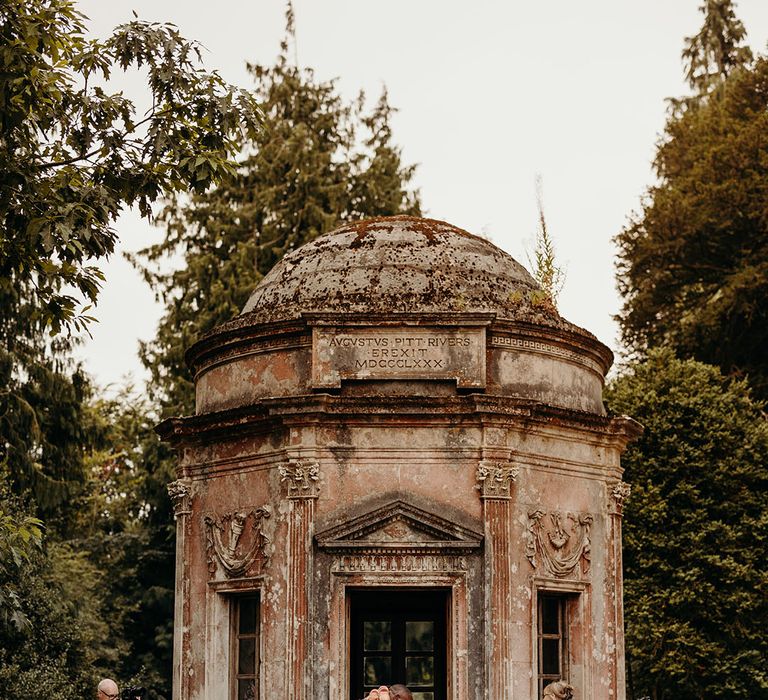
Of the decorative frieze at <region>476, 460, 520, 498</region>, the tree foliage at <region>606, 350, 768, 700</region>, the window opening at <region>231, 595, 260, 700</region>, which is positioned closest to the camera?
the decorative frieze at <region>476, 460, 520, 498</region>

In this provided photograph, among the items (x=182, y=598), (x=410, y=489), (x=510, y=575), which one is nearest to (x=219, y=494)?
(x=182, y=598)

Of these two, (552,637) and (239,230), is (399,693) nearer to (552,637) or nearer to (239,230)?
(552,637)

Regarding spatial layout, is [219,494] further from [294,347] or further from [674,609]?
[674,609]

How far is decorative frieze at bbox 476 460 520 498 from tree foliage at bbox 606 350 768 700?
32.7ft

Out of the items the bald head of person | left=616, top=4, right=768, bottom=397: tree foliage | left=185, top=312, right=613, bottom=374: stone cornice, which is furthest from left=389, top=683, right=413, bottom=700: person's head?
left=616, top=4, right=768, bottom=397: tree foliage

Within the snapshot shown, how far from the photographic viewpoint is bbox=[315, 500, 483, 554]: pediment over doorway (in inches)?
515

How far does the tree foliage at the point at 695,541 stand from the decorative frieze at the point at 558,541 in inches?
345

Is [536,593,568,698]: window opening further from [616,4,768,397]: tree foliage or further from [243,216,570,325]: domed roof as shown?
[616,4,768,397]: tree foliage

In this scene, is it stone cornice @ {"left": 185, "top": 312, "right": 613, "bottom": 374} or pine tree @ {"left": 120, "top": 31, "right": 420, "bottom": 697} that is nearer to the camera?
stone cornice @ {"left": 185, "top": 312, "right": 613, "bottom": 374}

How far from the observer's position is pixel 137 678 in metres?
26.5

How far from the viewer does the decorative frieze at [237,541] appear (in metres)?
13.7

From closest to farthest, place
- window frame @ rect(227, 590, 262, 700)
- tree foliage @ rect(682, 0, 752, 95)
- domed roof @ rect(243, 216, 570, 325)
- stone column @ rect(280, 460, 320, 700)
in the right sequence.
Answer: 1. stone column @ rect(280, 460, 320, 700)
2. window frame @ rect(227, 590, 262, 700)
3. domed roof @ rect(243, 216, 570, 325)
4. tree foliage @ rect(682, 0, 752, 95)

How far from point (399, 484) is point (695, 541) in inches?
421

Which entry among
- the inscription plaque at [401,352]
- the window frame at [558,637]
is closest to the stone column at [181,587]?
the inscription plaque at [401,352]
